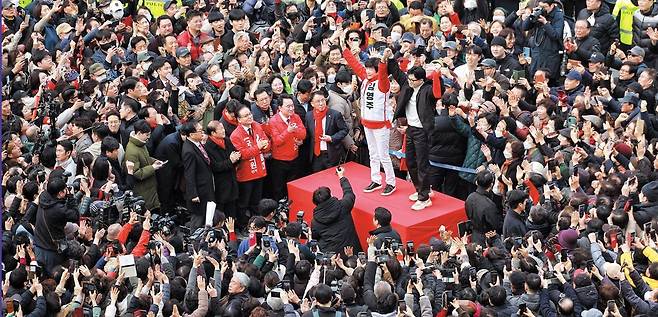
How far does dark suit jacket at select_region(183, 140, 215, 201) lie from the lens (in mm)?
12594

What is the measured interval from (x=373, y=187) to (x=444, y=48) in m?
2.83

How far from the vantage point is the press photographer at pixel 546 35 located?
15.5 m

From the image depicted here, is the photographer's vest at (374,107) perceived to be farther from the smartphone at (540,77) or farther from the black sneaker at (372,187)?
the smartphone at (540,77)

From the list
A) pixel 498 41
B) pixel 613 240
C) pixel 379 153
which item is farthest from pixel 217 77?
pixel 613 240

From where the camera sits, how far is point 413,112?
487 inches

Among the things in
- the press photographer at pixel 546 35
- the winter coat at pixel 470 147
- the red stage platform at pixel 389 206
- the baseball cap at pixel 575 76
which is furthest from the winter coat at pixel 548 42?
the red stage platform at pixel 389 206

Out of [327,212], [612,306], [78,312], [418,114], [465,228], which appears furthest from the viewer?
[418,114]

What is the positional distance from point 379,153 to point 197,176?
1.88 meters

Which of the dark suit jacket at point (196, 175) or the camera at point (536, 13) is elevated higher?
the camera at point (536, 13)

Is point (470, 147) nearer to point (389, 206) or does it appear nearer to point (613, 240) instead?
point (389, 206)

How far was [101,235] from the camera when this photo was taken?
10.9m

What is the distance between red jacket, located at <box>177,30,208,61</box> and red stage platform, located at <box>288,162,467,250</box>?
2.89 metres

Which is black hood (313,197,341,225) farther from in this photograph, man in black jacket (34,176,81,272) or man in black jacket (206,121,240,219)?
man in black jacket (34,176,81,272)

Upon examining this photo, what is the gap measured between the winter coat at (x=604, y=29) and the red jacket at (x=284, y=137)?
448 centimetres
